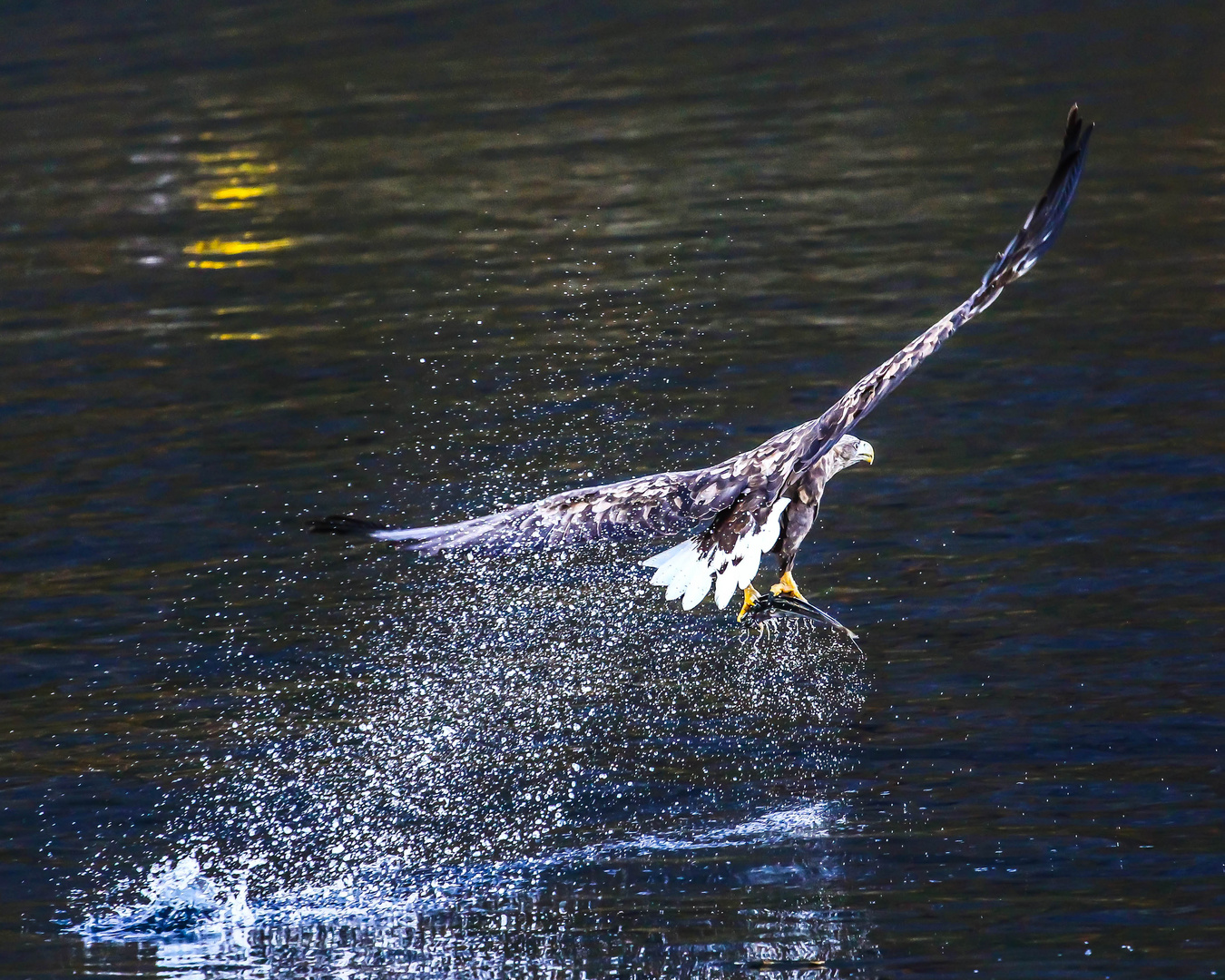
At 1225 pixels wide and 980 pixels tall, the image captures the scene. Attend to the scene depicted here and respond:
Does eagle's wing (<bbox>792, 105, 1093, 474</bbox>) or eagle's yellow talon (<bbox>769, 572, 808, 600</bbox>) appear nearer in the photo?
eagle's wing (<bbox>792, 105, 1093, 474</bbox>)

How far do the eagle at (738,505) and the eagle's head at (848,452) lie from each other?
0.38 metres

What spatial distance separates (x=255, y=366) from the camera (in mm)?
15195

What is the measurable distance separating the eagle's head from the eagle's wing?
83cm

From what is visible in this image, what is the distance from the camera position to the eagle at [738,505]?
7574 mm

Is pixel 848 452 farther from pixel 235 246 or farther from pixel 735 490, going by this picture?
pixel 235 246

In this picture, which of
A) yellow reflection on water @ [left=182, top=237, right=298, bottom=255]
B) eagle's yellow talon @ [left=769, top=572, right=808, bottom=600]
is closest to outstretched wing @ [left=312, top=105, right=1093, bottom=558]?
eagle's yellow talon @ [left=769, top=572, right=808, bottom=600]

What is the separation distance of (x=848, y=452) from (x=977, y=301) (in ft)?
5.51

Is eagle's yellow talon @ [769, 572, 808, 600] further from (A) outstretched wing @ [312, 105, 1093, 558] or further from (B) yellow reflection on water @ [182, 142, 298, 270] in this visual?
(B) yellow reflection on water @ [182, 142, 298, 270]

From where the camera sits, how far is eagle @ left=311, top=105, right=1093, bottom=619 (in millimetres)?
7574

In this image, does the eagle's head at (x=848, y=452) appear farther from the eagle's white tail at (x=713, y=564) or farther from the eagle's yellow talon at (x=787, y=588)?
the eagle's white tail at (x=713, y=564)

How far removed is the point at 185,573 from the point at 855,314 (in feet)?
21.5

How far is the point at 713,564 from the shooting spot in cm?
804

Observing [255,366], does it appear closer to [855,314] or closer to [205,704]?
[855,314]

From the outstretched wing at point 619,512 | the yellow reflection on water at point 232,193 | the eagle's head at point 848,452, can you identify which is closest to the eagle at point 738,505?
the outstretched wing at point 619,512
